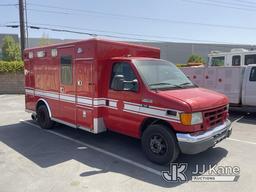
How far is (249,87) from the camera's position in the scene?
9992mm

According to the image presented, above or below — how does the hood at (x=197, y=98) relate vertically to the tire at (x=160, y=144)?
above

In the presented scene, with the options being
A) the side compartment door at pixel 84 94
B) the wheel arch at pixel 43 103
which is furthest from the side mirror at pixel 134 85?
the wheel arch at pixel 43 103

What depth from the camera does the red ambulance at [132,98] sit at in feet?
16.2

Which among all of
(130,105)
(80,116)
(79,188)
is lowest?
(79,188)

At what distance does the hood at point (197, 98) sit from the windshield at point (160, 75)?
0.90 feet

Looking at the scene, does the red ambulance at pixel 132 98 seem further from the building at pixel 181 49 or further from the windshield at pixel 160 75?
the building at pixel 181 49

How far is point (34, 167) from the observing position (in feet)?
17.1

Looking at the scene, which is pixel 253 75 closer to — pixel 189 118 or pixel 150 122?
pixel 150 122

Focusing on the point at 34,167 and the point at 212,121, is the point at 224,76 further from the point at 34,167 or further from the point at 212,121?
the point at 34,167

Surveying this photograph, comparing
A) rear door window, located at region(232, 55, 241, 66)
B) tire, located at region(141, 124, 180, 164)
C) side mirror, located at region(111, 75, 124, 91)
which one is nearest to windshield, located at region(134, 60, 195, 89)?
side mirror, located at region(111, 75, 124, 91)

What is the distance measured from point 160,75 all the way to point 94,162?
2.38m

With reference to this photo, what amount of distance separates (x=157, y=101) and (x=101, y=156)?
186cm

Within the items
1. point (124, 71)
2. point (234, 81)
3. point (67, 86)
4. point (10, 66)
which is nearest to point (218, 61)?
point (234, 81)

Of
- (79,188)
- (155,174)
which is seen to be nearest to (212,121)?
(155,174)
